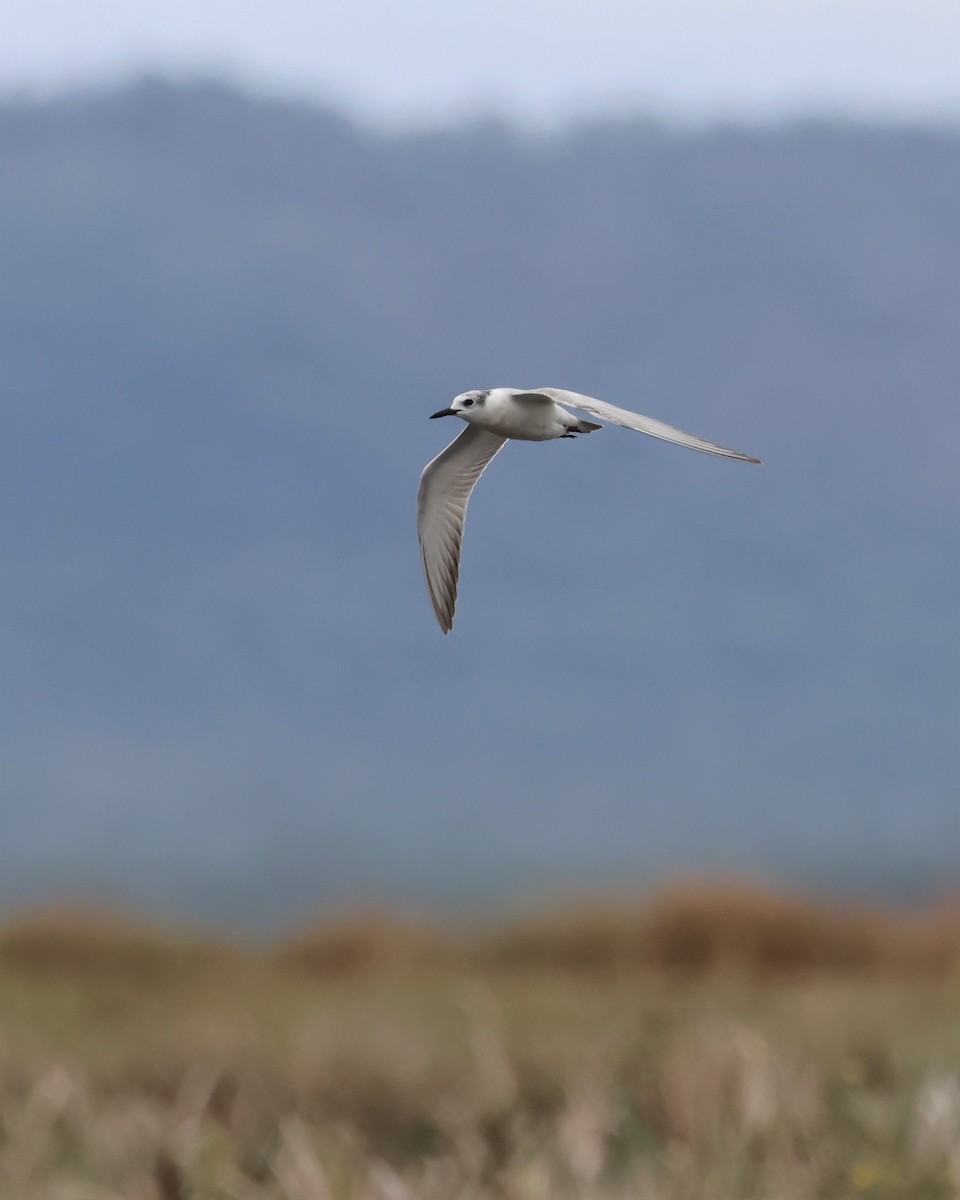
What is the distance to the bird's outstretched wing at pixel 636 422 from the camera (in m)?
3.73

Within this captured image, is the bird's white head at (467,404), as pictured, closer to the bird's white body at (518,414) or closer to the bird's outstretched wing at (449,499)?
the bird's white body at (518,414)

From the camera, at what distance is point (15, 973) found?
8.34 m

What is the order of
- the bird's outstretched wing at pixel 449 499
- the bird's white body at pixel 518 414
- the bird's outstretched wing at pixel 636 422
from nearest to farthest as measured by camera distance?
the bird's outstretched wing at pixel 636 422 < the bird's white body at pixel 518 414 < the bird's outstretched wing at pixel 449 499

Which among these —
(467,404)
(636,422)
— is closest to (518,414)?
(467,404)

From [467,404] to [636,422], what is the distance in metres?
1.00

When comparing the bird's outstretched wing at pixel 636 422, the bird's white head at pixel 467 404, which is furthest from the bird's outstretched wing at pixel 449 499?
the bird's outstretched wing at pixel 636 422

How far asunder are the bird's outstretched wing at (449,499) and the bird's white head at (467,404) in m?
0.93

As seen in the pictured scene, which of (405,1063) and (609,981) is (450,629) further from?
(609,981)

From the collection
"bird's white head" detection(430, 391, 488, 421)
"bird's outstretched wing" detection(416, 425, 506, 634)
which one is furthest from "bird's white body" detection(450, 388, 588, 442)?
"bird's outstretched wing" detection(416, 425, 506, 634)

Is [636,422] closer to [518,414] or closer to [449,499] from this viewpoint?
[518,414]

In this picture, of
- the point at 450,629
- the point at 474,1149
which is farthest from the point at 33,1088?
the point at 450,629

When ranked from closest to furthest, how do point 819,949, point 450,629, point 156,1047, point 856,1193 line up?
1. point 856,1193
2. point 450,629
3. point 156,1047
4. point 819,949

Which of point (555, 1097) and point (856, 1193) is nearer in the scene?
point (856, 1193)

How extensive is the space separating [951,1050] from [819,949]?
298cm
